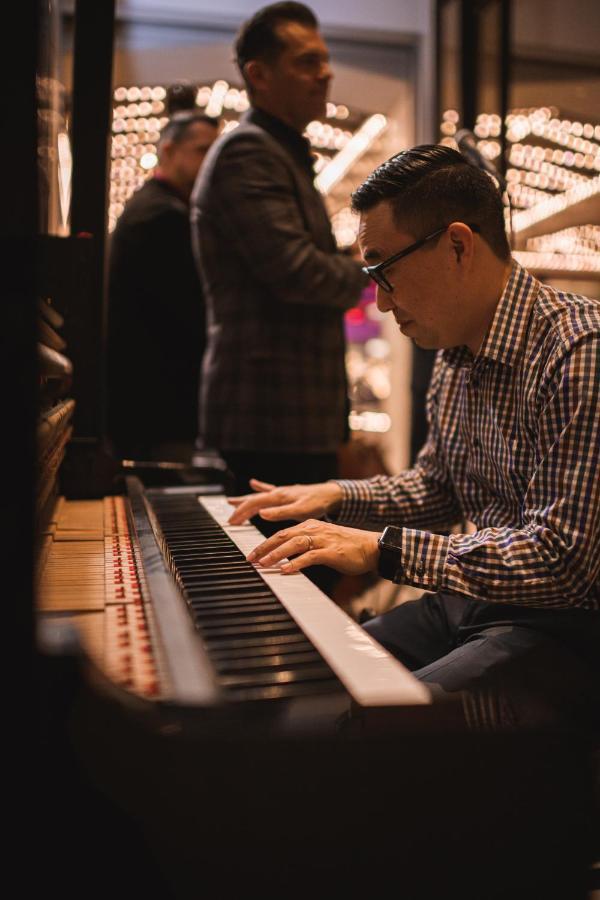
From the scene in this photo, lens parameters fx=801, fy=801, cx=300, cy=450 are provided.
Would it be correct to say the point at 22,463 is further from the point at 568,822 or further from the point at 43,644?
the point at 568,822

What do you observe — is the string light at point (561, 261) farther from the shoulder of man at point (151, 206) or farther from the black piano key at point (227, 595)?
the black piano key at point (227, 595)

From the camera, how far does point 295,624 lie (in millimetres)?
1074

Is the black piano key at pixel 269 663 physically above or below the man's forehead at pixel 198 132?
below

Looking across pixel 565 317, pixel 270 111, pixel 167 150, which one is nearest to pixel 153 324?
pixel 167 150

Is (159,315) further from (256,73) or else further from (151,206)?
(256,73)

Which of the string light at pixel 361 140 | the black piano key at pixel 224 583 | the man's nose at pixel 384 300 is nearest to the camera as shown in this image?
the black piano key at pixel 224 583

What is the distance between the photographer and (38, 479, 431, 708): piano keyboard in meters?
0.85

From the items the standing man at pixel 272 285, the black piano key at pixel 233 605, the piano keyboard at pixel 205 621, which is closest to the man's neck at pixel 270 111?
the standing man at pixel 272 285

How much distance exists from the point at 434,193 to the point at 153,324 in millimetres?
2006

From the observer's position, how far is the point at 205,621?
1077 mm

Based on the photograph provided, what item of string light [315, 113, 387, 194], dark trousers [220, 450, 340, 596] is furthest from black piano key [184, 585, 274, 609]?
string light [315, 113, 387, 194]

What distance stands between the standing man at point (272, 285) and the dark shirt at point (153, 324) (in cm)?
61

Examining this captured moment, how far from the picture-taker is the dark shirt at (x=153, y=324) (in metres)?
3.34

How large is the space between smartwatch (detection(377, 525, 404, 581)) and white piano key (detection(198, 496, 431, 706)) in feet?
0.55
